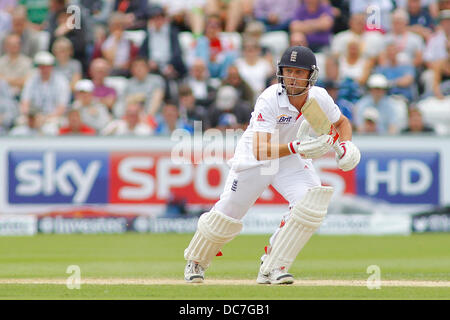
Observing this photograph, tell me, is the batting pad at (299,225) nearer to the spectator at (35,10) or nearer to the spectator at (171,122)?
the spectator at (171,122)

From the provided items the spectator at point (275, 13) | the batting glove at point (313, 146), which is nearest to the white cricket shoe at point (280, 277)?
the batting glove at point (313, 146)

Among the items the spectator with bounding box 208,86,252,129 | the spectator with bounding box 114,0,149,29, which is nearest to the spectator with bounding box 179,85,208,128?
the spectator with bounding box 208,86,252,129

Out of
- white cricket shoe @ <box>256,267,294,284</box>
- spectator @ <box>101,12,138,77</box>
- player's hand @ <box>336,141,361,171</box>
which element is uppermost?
spectator @ <box>101,12,138,77</box>

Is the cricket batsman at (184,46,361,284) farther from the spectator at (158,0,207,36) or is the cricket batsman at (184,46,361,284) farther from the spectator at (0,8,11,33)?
the spectator at (0,8,11,33)

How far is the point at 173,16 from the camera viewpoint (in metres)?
15.9

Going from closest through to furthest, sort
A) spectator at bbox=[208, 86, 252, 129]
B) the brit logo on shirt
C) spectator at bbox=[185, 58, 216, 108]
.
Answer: the brit logo on shirt → spectator at bbox=[208, 86, 252, 129] → spectator at bbox=[185, 58, 216, 108]

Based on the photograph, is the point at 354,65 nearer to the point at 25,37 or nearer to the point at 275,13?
the point at 275,13

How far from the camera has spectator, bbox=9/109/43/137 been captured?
1365 cm

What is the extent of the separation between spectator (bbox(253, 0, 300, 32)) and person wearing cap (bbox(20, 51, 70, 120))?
3.66 meters

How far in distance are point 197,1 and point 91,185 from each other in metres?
4.43

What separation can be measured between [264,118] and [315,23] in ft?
28.3

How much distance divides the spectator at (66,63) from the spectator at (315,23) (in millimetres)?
3592

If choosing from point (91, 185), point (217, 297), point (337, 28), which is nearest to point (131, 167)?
point (91, 185)

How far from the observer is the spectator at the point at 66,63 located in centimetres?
1498
